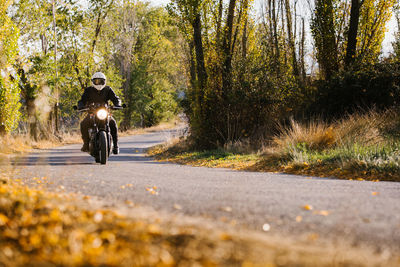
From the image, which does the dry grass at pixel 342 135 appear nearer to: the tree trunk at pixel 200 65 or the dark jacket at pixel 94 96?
the tree trunk at pixel 200 65

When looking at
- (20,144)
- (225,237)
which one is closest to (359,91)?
(225,237)

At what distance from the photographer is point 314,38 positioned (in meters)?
19.3

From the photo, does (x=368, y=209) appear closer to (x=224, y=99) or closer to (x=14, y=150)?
(x=224, y=99)

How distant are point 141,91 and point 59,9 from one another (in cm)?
1926

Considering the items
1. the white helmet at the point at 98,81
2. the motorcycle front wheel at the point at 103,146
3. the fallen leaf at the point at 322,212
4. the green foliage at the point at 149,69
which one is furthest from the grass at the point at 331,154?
the green foliage at the point at 149,69

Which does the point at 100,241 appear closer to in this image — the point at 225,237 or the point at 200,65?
the point at 225,237

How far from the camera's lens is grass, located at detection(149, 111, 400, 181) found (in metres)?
8.77

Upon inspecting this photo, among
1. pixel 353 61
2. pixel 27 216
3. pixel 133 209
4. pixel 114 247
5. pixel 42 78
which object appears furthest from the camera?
pixel 42 78

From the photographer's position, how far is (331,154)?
33.3ft

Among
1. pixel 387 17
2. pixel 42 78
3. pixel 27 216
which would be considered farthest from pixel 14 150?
pixel 387 17

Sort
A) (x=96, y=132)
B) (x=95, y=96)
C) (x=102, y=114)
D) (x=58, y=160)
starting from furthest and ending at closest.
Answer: (x=58, y=160), (x=95, y=96), (x=96, y=132), (x=102, y=114)

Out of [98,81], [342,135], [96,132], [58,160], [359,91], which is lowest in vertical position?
[58,160]

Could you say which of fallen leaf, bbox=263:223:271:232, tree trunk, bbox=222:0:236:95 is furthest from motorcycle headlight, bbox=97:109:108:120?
tree trunk, bbox=222:0:236:95

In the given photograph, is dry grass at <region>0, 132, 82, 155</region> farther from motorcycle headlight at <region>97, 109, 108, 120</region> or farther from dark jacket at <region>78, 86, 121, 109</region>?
motorcycle headlight at <region>97, 109, 108, 120</region>
